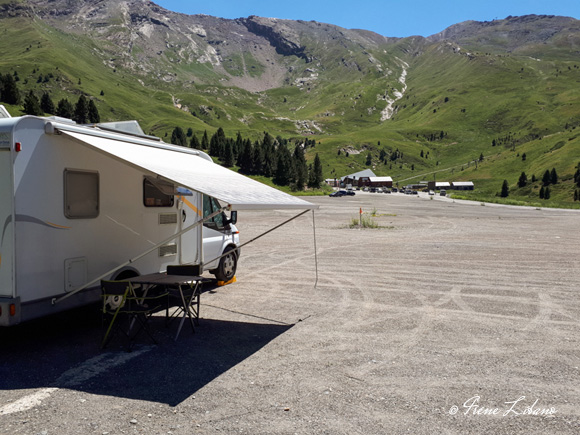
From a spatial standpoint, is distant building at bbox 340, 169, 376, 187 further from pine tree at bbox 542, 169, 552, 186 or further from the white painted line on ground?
the white painted line on ground

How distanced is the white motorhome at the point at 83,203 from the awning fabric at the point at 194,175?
4 centimetres

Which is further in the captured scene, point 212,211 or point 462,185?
point 462,185

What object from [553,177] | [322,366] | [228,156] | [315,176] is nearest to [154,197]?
[322,366]

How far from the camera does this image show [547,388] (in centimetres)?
596

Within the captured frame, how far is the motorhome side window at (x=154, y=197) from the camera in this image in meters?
9.38

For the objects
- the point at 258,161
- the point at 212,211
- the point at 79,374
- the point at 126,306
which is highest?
the point at 258,161

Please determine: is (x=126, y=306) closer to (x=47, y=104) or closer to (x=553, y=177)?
(x=553, y=177)

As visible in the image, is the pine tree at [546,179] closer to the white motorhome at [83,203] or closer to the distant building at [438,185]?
the distant building at [438,185]

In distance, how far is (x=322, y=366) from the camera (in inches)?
263

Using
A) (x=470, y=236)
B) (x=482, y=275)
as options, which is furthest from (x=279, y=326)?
(x=470, y=236)

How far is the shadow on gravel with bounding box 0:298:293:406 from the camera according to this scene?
19.6 ft

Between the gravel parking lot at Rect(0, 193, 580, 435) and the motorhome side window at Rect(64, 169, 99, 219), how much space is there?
174 centimetres

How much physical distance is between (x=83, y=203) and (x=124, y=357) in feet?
8.88

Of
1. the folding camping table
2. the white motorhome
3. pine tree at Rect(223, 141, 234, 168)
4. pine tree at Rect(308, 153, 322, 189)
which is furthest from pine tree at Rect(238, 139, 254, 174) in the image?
the folding camping table
